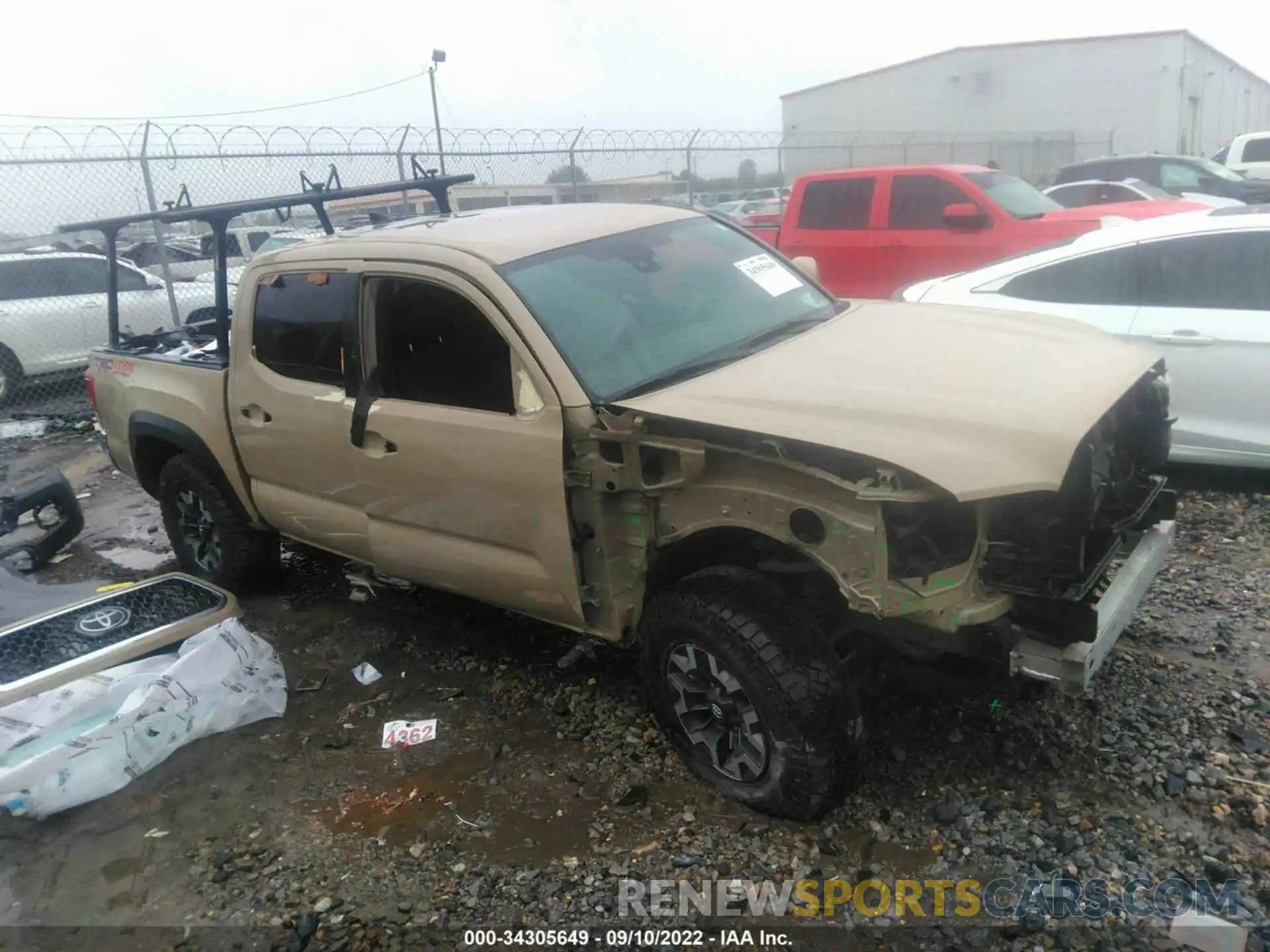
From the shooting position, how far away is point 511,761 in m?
3.43

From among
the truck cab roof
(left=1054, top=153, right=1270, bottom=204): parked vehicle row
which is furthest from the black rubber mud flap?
(left=1054, top=153, right=1270, bottom=204): parked vehicle row

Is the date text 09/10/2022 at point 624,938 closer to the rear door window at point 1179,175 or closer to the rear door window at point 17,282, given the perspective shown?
the rear door window at point 17,282

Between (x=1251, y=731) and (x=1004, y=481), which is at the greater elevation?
(x=1004, y=481)

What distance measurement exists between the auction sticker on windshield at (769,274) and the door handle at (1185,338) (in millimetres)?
2045

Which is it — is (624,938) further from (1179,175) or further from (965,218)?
(1179,175)

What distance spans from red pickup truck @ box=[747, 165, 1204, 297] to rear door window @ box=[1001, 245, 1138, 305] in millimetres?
2809

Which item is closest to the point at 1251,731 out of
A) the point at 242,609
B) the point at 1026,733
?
the point at 1026,733

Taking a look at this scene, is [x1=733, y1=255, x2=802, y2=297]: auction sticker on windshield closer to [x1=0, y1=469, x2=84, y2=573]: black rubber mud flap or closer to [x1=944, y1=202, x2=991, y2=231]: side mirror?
[x1=0, y1=469, x2=84, y2=573]: black rubber mud flap

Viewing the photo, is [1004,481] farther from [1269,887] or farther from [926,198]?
[926,198]

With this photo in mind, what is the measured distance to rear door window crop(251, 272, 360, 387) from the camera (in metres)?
3.77

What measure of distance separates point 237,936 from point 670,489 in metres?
1.84

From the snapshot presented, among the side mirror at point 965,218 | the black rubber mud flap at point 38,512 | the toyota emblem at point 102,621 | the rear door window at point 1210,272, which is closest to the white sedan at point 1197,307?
the rear door window at point 1210,272

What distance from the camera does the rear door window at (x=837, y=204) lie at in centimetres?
895

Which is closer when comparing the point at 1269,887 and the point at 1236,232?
the point at 1269,887
